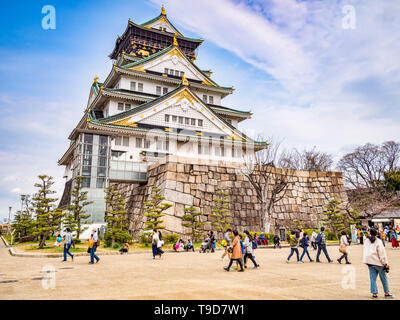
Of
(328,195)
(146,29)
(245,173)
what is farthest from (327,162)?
(146,29)

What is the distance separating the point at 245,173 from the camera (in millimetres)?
28656

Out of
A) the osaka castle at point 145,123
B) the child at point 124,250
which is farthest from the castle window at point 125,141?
the child at point 124,250

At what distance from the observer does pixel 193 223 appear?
23.8 meters

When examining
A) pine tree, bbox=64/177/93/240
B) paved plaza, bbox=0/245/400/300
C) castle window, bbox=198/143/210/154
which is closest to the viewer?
paved plaza, bbox=0/245/400/300

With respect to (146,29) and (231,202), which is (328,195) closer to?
(231,202)

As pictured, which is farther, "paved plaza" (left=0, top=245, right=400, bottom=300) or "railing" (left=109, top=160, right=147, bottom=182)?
"railing" (left=109, top=160, right=147, bottom=182)

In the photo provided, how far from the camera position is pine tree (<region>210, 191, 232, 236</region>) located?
24.2 m

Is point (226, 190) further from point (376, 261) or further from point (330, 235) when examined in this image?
point (376, 261)

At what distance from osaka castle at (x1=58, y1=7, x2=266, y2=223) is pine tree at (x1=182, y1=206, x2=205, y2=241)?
6226mm

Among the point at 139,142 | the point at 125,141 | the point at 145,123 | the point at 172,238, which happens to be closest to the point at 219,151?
the point at 145,123

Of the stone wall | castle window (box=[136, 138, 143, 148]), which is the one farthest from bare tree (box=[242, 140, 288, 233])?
castle window (box=[136, 138, 143, 148])

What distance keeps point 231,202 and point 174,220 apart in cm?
622

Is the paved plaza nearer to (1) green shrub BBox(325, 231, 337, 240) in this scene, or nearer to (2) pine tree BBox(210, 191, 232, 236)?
(2) pine tree BBox(210, 191, 232, 236)

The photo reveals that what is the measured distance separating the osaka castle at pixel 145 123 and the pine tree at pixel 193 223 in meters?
6.23
